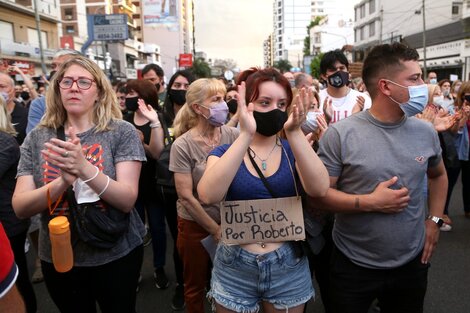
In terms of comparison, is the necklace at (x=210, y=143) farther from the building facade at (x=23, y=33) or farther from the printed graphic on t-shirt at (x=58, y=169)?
the building facade at (x=23, y=33)

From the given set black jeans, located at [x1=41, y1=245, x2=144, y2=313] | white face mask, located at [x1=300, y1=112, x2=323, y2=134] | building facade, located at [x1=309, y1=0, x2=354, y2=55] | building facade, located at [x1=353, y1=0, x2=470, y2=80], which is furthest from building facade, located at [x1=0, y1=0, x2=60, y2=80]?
building facade, located at [x1=309, y1=0, x2=354, y2=55]

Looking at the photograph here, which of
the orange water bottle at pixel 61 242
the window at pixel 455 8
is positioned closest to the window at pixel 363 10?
the window at pixel 455 8

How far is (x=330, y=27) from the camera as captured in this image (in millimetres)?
75062

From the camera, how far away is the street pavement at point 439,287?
3.32 metres

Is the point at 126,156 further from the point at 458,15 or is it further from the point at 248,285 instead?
the point at 458,15

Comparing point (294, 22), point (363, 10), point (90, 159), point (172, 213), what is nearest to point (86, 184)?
point (90, 159)

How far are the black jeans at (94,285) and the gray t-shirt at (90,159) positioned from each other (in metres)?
0.07

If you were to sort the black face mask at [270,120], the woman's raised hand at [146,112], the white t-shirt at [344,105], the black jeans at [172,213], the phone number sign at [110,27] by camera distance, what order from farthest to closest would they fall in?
1. the phone number sign at [110,27]
2. the white t-shirt at [344,105]
3. the black jeans at [172,213]
4. the woman's raised hand at [146,112]
5. the black face mask at [270,120]

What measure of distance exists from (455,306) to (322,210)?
6.89 ft

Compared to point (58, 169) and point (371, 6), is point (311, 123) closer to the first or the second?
point (58, 169)

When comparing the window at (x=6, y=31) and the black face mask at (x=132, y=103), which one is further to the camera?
the window at (x=6, y=31)

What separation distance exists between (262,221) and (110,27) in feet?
84.1

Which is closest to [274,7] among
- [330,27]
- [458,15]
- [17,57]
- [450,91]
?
[330,27]

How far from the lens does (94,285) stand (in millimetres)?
2145
